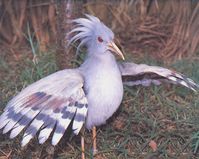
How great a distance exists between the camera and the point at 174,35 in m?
5.46

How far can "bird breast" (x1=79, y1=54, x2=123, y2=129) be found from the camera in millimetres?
3559

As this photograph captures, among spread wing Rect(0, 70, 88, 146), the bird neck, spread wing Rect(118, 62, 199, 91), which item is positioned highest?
the bird neck

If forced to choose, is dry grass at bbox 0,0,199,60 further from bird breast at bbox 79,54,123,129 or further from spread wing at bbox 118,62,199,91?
bird breast at bbox 79,54,123,129

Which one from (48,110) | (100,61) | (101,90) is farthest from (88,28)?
(48,110)

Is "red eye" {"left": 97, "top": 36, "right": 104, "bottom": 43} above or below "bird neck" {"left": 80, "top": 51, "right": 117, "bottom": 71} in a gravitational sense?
above

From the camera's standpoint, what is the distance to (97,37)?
147 inches

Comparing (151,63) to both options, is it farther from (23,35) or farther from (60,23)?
(23,35)

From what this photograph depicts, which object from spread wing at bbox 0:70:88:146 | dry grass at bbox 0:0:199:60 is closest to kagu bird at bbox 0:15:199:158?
spread wing at bbox 0:70:88:146

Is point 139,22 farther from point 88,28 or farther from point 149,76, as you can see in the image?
point 88,28

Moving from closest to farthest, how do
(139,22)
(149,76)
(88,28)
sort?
1. (88,28)
2. (149,76)
3. (139,22)

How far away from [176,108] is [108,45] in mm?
934

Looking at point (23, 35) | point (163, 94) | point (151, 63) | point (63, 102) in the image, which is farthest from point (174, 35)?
point (63, 102)

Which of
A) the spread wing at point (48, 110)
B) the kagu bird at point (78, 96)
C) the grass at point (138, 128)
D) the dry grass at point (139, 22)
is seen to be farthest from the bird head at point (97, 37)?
the dry grass at point (139, 22)

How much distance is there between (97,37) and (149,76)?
58 cm
